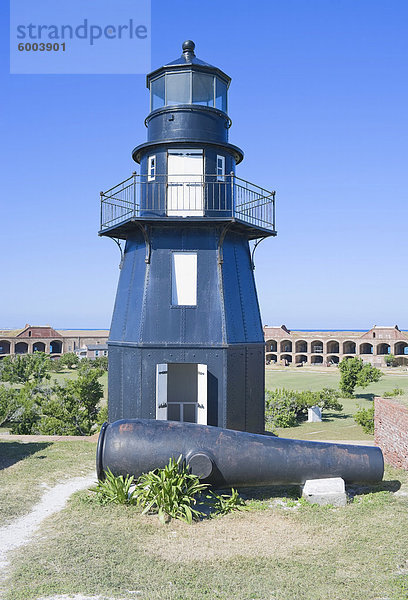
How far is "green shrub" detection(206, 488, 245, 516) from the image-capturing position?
31.0ft

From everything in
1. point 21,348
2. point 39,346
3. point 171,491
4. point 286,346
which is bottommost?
point 171,491

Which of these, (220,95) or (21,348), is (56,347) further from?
(220,95)

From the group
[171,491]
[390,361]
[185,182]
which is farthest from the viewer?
[390,361]

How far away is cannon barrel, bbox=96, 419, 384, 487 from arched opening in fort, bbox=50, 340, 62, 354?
85229 mm

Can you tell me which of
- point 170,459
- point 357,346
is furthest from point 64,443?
point 357,346

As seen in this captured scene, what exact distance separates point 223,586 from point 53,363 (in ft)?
221

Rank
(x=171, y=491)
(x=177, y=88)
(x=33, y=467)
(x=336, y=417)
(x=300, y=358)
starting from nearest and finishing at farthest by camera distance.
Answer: (x=171, y=491), (x=33, y=467), (x=177, y=88), (x=336, y=417), (x=300, y=358)

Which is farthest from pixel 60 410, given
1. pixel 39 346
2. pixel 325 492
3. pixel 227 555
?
pixel 39 346

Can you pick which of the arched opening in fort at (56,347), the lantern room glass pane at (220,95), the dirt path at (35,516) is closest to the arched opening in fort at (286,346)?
the arched opening in fort at (56,347)

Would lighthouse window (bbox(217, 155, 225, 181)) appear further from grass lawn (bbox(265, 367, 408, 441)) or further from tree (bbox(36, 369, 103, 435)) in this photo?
tree (bbox(36, 369, 103, 435))

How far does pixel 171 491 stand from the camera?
902 cm

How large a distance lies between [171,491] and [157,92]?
11.0 meters

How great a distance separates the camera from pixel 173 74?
14.2 metres

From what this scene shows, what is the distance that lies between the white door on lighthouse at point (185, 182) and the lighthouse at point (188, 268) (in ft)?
0.09
